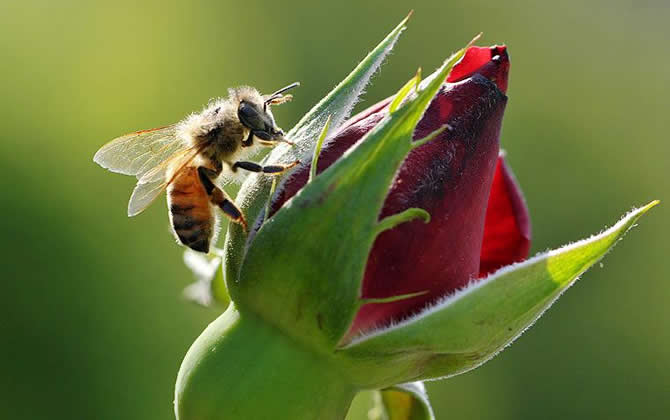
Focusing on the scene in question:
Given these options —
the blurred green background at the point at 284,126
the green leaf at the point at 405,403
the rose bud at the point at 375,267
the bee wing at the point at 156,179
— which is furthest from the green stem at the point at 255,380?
the blurred green background at the point at 284,126

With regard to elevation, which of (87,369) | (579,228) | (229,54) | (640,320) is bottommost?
(640,320)

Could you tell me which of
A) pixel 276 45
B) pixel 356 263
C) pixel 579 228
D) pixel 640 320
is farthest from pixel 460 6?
pixel 356 263

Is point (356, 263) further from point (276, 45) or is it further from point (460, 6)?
point (460, 6)

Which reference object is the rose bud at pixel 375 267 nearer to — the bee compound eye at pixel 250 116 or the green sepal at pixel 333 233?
the green sepal at pixel 333 233

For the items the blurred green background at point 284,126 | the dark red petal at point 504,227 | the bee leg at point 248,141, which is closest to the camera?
the dark red petal at point 504,227

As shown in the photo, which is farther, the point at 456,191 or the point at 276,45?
the point at 276,45

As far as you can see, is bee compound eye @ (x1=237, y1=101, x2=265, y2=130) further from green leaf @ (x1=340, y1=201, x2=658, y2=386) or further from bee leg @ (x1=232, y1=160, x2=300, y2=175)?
green leaf @ (x1=340, y1=201, x2=658, y2=386)
